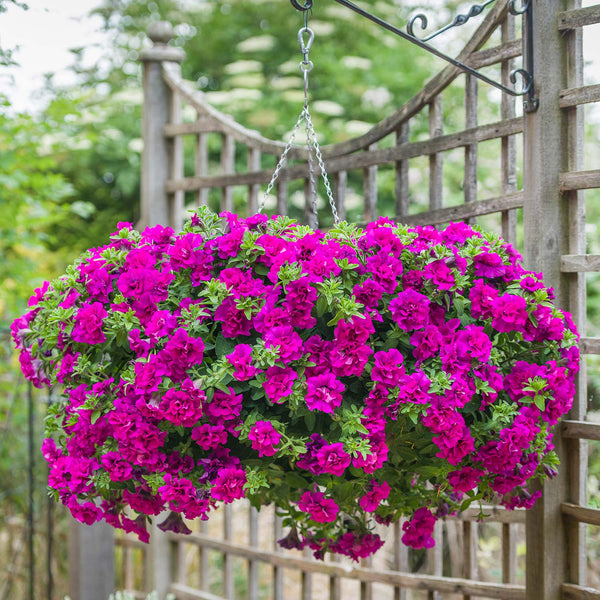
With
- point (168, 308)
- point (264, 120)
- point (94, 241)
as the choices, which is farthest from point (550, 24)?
point (94, 241)

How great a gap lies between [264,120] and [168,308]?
4338 mm

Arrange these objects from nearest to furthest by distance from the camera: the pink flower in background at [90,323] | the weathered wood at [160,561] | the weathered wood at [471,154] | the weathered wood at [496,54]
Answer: the pink flower in background at [90,323], the weathered wood at [496,54], the weathered wood at [471,154], the weathered wood at [160,561]

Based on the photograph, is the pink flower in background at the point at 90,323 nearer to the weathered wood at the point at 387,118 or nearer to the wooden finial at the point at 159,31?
the weathered wood at the point at 387,118

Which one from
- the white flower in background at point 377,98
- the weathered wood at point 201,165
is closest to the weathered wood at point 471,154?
the weathered wood at point 201,165

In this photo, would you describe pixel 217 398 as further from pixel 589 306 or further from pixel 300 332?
pixel 589 306

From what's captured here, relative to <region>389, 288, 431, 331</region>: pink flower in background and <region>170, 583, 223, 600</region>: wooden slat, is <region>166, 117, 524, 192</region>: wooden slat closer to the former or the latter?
<region>389, 288, 431, 331</region>: pink flower in background

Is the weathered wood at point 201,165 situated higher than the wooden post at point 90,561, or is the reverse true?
the weathered wood at point 201,165

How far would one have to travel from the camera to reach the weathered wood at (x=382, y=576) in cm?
187

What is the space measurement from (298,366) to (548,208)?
818 mm

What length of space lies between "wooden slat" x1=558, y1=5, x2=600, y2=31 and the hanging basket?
0.61 metres

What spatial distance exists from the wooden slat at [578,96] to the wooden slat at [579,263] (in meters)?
0.34

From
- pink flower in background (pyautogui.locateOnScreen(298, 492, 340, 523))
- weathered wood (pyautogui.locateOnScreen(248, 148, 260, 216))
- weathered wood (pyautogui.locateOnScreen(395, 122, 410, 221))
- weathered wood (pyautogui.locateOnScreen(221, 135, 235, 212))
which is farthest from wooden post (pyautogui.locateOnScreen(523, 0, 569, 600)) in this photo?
weathered wood (pyautogui.locateOnScreen(221, 135, 235, 212))

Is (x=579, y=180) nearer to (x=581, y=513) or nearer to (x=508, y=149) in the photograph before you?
(x=508, y=149)

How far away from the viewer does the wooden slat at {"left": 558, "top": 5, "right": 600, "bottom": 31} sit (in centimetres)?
156
